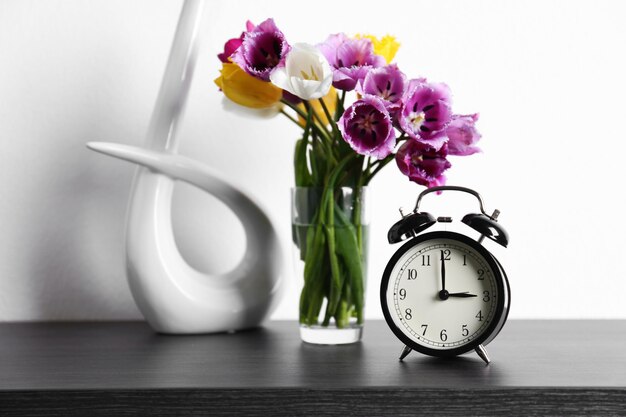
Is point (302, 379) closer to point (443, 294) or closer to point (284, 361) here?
point (284, 361)

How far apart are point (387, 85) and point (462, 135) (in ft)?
0.39

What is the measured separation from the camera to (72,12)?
49.5 inches

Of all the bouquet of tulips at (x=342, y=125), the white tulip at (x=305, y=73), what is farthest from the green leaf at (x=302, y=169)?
the white tulip at (x=305, y=73)

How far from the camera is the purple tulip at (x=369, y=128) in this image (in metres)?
0.85

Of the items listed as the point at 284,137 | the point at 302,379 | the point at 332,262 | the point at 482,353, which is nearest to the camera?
the point at 302,379

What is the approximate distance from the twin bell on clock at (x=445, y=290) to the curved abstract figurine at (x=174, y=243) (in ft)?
0.94

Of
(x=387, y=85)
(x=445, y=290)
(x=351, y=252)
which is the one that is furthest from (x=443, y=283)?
(x=387, y=85)

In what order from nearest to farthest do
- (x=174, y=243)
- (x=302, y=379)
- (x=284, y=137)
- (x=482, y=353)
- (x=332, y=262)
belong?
(x=302, y=379)
(x=482, y=353)
(x=332, y=262)
(x=174, y=243)
(x=284, y=137)

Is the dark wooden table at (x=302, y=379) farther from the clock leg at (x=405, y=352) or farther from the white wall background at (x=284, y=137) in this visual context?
the white wall background at (x=284, y=137)

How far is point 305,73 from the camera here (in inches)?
35.2

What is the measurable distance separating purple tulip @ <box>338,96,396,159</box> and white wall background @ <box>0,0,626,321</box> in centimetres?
41

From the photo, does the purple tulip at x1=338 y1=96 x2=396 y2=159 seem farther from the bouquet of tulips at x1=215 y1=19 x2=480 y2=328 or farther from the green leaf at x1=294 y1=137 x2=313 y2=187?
the green leaf at x1=294 y1=137 x2=313 y2=187

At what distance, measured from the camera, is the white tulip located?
0.88 m

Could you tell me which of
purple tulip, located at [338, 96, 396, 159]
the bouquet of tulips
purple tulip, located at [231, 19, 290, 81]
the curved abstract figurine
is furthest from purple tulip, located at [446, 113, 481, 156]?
the curved abstract figurine
